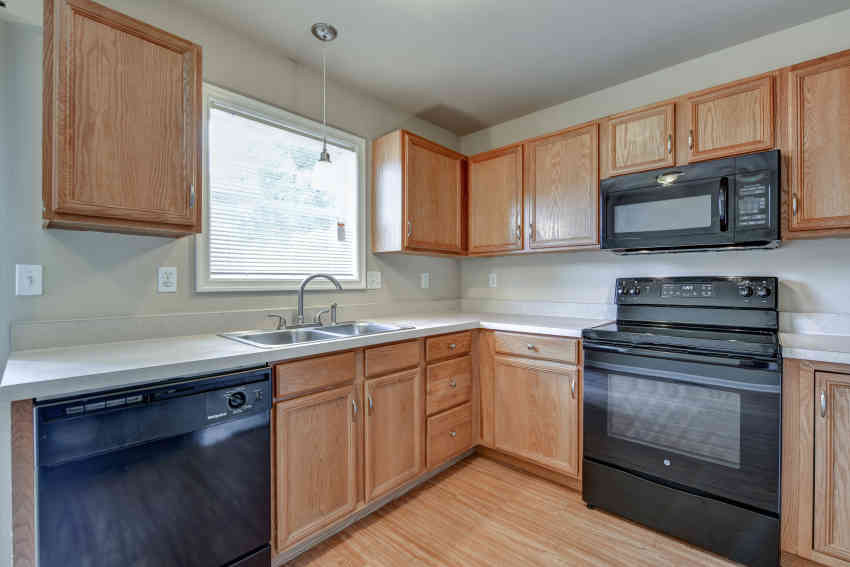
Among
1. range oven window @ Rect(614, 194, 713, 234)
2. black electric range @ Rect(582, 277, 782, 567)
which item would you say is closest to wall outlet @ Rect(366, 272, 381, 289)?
black electric range @ Rect(582, 277, 782, 567)

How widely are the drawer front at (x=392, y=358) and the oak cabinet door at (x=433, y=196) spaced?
763 mm

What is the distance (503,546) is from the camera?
1.74 meters

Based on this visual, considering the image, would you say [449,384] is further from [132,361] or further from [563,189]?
[132,361]

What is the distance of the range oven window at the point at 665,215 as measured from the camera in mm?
1922

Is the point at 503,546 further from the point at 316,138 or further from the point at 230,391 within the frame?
the point at 316,138

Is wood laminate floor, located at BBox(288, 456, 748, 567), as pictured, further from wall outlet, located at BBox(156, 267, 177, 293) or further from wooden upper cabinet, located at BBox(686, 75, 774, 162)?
wooden upper cabinet, located at BBox(686, 75, 774, 162)

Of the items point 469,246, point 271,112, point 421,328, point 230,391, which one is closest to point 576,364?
point 421,328

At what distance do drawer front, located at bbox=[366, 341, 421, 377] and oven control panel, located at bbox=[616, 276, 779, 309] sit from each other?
1.37m

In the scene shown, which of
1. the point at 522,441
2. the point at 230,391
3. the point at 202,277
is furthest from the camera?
the point at 522,441

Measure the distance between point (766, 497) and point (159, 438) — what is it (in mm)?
2282

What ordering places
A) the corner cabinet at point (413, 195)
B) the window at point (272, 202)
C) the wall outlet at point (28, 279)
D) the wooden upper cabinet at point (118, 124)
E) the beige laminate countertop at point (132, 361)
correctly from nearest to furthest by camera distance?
the beige laminate countertop at point (132, 361), the wooden upper cabinet at point (118, 124), the wall outlet at point (28, 279), the window at point (272, 202), the corner cabinet at point (413, 195)

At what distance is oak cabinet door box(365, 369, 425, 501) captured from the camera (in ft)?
6.18

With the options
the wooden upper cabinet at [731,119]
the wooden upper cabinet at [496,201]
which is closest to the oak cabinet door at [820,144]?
the wooden upper cabinet at [731,119]

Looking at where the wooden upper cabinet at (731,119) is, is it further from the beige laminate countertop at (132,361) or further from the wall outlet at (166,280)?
the wall outlet at (166,280)
